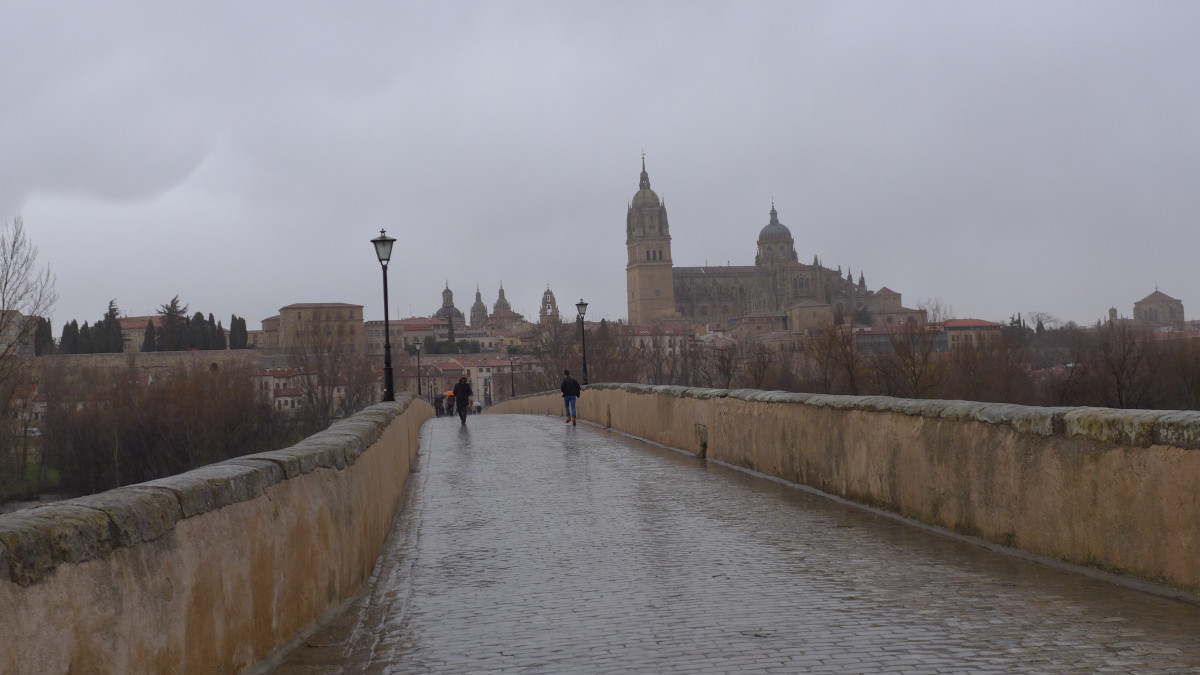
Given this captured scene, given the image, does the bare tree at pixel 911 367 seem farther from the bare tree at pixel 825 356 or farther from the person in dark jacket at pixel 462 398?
the person in dark jacket at pixel 462 398

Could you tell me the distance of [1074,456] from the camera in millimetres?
7359

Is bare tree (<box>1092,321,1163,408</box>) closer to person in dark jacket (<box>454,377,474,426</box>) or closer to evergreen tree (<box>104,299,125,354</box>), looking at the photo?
person in dark jacket (<box>454,377,474,426</box>)

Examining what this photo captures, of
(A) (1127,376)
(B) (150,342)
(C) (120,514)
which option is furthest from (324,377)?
(C) (120,514)

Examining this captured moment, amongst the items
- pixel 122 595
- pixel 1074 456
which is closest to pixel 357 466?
pixel 122 595

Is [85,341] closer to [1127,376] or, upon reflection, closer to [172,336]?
[172,336]

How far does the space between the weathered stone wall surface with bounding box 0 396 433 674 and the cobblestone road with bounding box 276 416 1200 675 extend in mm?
374

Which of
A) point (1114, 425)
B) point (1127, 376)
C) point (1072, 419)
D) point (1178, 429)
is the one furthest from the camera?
point (1127, 376)

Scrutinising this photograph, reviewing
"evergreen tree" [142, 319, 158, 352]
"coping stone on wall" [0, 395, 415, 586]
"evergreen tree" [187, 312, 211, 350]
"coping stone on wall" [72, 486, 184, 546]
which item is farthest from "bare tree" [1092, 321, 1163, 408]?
"evergreen tree" [142, 319, 158, 352]

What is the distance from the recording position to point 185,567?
4.72 metres

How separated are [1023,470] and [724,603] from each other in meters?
2.57

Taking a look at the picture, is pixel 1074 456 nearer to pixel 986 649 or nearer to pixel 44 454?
pixel 986 649

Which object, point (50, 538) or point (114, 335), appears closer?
point (50, 538)

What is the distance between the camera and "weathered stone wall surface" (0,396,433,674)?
11.8 ft

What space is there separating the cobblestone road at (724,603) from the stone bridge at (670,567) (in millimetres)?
25
